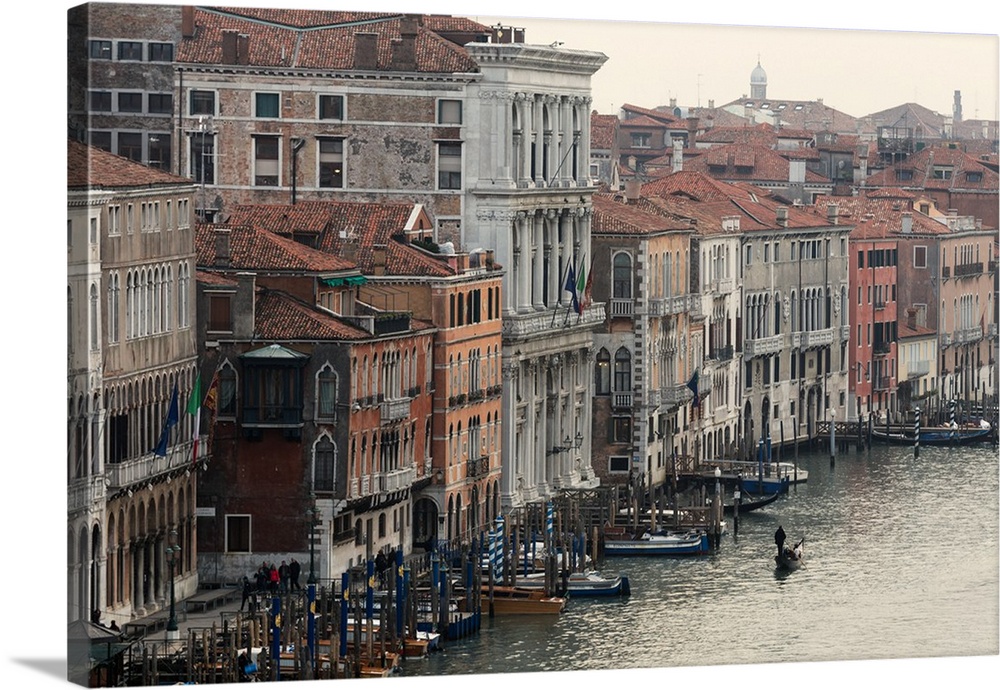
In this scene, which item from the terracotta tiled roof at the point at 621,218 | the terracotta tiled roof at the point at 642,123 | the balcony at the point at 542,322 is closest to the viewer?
the balcony at the point at 542,322

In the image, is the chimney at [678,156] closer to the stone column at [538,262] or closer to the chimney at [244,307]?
the stone column at [538,262]

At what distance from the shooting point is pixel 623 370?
48.9 metres

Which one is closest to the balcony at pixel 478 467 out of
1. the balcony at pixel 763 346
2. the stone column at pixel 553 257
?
the stone column at pixel 553 257

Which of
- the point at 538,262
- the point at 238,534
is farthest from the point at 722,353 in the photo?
the point at 238,534

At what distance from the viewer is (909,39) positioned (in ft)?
121

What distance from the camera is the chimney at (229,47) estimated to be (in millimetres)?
38906

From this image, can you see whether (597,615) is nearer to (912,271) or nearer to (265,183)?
(265,183)

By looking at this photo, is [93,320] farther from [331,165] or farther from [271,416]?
[331,165]

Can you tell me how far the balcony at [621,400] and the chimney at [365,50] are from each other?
368 inches

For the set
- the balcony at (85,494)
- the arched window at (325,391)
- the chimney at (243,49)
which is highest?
the chimney at (243,49)

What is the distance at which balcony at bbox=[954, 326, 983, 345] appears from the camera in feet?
153

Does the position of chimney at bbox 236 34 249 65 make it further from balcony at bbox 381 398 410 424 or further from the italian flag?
the italian flag

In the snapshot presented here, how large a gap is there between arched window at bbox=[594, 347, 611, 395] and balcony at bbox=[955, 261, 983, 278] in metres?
4.04

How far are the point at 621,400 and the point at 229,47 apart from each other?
10.6 m
